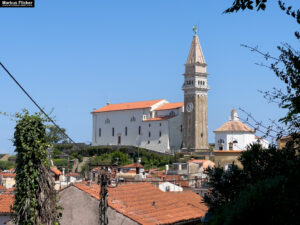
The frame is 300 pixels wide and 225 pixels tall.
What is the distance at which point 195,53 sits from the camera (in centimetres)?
9206

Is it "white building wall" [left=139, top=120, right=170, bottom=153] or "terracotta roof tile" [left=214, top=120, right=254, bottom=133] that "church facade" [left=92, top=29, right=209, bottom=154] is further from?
"terracotta roof tile" [left=214, top=120, right=254, bottom=133]

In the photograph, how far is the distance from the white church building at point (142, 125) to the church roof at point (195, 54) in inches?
328

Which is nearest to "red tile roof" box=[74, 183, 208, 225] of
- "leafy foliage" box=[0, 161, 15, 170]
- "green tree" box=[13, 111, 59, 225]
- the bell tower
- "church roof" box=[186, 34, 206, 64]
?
"green tree" box=[13, 111, 59, 225]

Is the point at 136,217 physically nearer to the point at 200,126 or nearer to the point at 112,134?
the point at 200,126

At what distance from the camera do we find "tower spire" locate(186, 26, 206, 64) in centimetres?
9162

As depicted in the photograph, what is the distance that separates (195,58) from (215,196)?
273ft

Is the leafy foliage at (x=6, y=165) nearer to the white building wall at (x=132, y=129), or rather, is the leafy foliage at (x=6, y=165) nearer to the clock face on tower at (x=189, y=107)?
the white building wall at (x=132, y=129)

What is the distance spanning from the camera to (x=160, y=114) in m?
96.2

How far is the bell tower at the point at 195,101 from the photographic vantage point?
3593 inches

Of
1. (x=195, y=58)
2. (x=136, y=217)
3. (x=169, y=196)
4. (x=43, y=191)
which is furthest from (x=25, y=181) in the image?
(x=195, y=58)

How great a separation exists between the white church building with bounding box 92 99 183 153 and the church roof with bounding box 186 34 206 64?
8340 mm

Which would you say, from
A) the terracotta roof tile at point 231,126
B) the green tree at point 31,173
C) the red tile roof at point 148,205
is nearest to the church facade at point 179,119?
the terracotta roof tile at point 231,126

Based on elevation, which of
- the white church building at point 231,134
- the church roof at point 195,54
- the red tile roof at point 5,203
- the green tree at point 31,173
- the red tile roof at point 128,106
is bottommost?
the red tile roof at point 5,203

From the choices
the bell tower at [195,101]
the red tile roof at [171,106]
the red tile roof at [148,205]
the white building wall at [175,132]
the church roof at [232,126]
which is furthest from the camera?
the red tile roof at [171,106]
